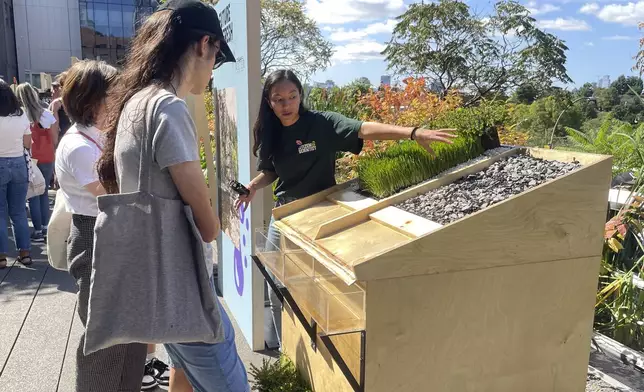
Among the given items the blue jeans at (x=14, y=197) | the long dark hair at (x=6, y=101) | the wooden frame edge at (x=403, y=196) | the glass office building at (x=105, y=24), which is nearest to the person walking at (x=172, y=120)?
the wooden frame edge at (x=403, y=196)

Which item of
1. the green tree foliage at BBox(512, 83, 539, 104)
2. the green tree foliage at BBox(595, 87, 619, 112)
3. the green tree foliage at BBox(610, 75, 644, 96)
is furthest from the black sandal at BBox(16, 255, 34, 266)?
the green tree foliage at BBox(595, 87, 619, 112)

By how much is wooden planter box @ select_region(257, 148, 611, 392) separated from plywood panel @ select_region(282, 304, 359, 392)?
3 centimetres

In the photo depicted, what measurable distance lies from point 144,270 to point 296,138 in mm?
1425

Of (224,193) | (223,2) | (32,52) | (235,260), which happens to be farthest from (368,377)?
(32,52)

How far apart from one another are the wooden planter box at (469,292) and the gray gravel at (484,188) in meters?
0.09

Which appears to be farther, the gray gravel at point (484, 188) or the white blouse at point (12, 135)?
the white blouse at point (12, 135)

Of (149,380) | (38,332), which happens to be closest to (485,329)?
(149,380)

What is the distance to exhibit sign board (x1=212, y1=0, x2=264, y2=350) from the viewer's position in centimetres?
310

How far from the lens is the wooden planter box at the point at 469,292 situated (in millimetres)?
1709

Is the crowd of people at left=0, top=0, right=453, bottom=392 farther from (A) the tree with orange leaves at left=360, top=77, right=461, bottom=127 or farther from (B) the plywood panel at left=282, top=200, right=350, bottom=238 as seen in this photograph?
(A) the tree with orange leaves at left=360, top=77, right=461, bottom=127

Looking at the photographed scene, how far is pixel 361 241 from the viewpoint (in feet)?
6.18

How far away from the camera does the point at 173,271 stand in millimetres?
1614

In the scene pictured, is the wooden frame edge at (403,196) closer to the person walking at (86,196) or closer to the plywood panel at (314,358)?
the plywood panel at (314,358)

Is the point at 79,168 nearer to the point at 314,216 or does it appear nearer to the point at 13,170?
the point at 314,216
